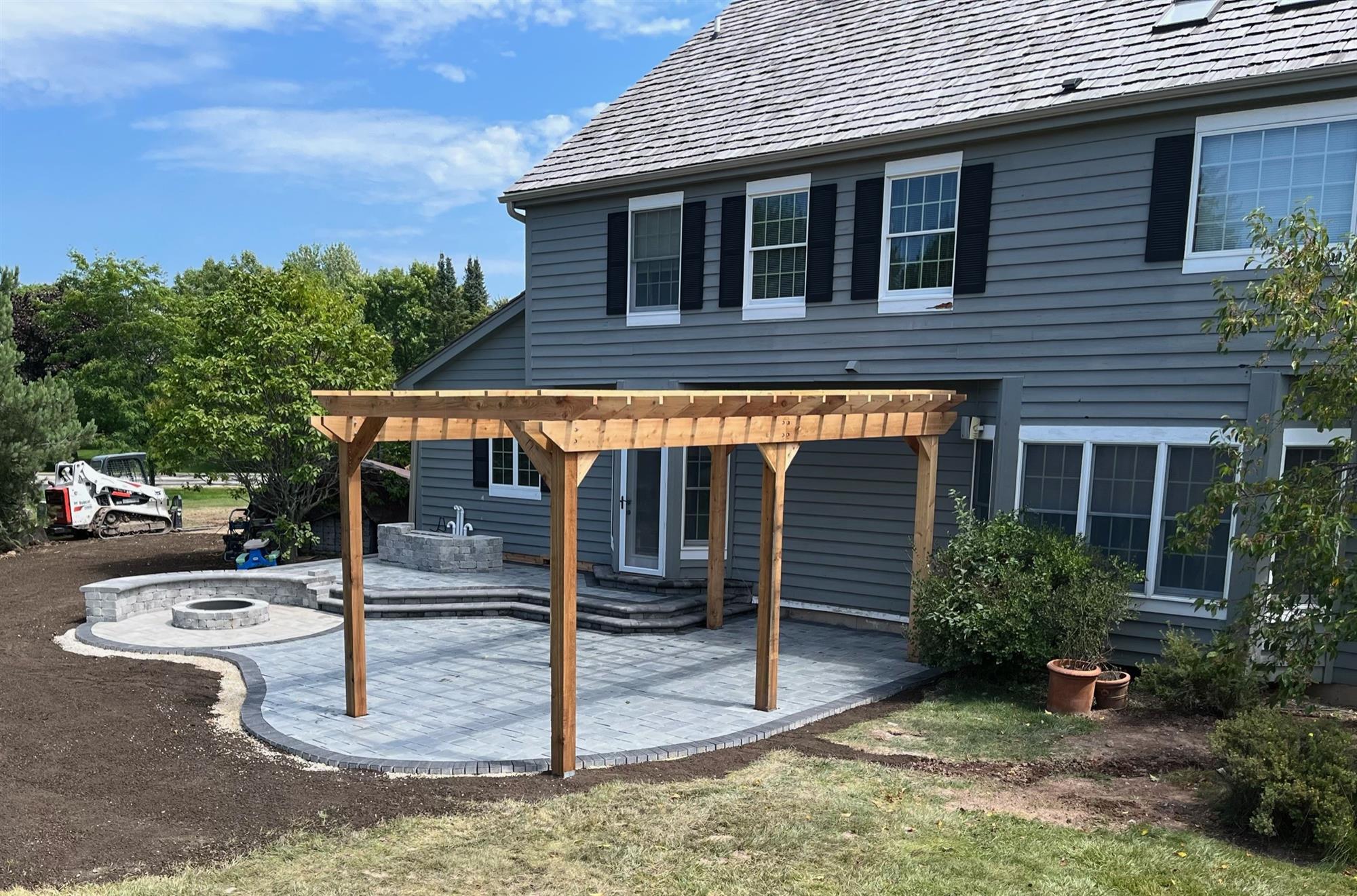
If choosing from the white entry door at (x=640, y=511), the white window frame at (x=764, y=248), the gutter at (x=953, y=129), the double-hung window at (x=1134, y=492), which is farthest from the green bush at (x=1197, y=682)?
the white entry door at (x=640, y=511)

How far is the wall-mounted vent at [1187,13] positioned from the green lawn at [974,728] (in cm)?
664

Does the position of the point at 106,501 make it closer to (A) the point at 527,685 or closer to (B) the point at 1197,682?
(A) the point at 527,685

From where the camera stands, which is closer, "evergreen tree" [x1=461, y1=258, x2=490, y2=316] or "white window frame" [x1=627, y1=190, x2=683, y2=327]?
"white window frame" [x1=627, y1=190, x2=683, y2=327]

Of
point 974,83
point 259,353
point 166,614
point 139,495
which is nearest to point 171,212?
point 139,495

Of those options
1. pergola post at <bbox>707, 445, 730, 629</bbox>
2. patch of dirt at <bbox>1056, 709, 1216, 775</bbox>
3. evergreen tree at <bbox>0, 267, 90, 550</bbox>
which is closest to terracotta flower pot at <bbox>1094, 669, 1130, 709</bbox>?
patch of dirt at <bbox>1056, 709, 1216, 775</bbox>

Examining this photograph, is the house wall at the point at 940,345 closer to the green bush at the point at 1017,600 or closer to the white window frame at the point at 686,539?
the white window frame at the point at 686,539

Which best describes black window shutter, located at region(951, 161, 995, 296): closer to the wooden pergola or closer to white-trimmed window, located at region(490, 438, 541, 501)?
the wooden pergola

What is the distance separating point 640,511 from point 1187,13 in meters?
8.37

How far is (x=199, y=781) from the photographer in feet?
18.9

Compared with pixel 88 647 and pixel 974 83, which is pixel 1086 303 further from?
pixel 88 647

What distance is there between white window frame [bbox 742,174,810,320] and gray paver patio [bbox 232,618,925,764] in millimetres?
3806

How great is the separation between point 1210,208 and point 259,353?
12956 millimetres

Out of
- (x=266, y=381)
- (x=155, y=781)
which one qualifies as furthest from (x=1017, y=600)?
(x=266, y=381)

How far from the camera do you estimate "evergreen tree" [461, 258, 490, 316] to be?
49.1 metres
